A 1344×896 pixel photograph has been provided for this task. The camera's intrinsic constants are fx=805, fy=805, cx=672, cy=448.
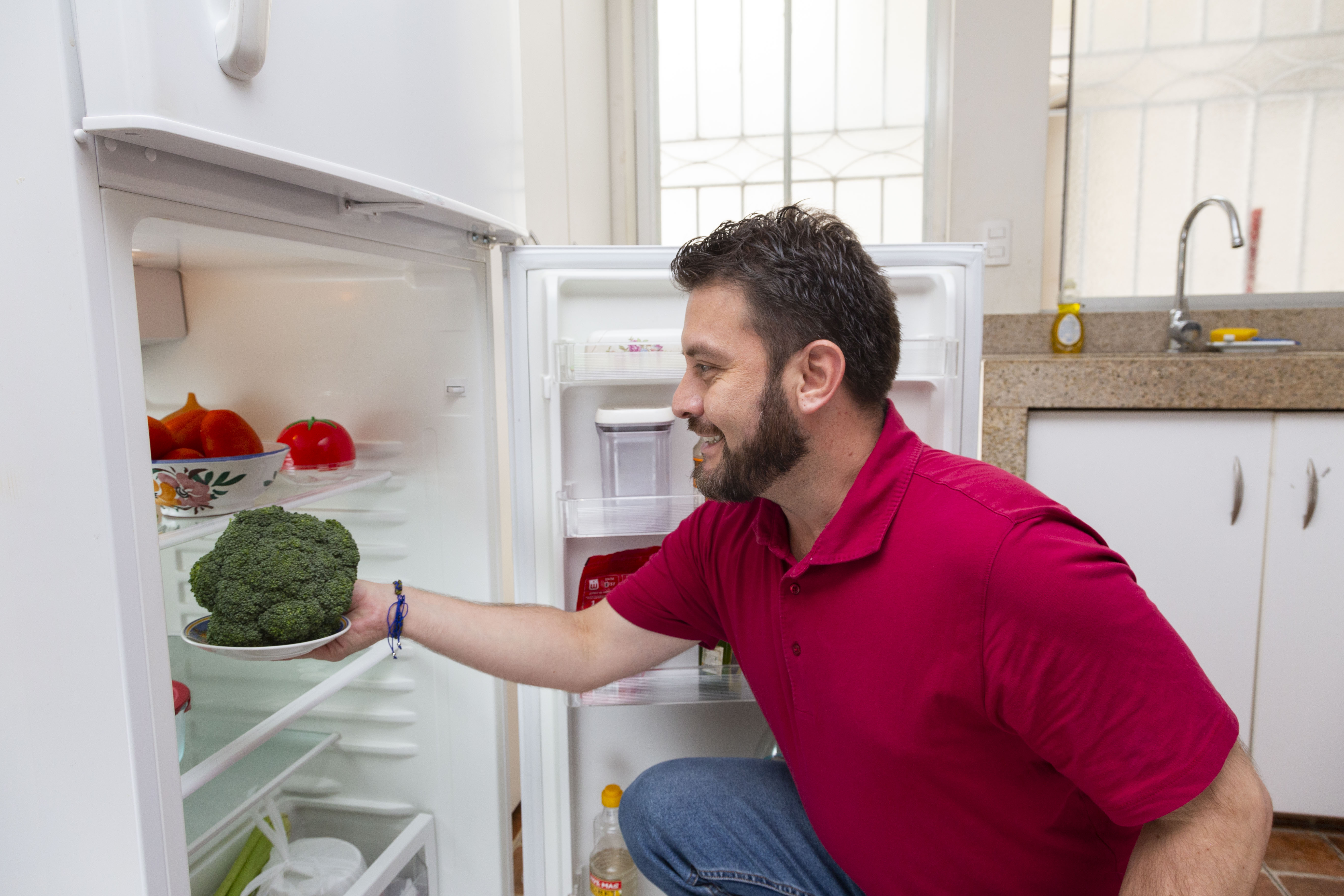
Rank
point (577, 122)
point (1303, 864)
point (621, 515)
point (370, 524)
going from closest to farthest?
1. point (621, 515)
2. point (370, 524)
3. point (1303, 864)
4. point (577, 122)

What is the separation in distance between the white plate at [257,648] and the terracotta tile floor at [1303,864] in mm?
1943

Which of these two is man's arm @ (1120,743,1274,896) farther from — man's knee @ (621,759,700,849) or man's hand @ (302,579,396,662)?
man's hand @ (302,579,396,662)

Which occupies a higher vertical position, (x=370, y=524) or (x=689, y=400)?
(x=689, y=400)

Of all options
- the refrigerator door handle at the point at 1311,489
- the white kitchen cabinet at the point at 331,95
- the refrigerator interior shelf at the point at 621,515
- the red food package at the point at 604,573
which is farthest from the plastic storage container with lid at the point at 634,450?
the refrigerator door handle at the point at 1311,489

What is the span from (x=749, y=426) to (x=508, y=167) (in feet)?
1.91

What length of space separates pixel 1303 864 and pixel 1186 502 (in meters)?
0.86

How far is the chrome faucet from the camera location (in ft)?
7.68

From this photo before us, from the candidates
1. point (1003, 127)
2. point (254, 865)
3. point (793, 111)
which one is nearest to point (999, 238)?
point (1003, 127)

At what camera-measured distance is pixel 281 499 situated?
3.58 ft

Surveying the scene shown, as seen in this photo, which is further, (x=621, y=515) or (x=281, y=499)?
(x=621, y=515)

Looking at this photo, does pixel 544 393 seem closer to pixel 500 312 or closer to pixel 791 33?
pixel 500 312

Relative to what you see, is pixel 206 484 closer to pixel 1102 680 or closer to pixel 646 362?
pixel 646 362

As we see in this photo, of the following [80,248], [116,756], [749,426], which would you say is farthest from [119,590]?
[749,426]

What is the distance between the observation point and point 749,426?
39.2 inches
